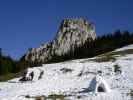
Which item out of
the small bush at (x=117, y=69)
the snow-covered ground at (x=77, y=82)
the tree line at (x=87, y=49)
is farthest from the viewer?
the tree line at (x=87, y=49)

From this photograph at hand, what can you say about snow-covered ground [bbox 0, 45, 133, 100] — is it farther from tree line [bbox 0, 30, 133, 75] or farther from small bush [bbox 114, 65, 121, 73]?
tree line [bbox 0, 30, 133, 75]

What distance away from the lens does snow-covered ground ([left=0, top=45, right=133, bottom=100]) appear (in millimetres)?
42438

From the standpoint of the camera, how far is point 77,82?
57000 mm

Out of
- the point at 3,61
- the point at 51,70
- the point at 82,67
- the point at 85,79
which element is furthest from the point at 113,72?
the point at 3,61

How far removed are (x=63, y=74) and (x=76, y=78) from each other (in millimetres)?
4741

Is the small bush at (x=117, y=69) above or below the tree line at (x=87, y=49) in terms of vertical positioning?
below

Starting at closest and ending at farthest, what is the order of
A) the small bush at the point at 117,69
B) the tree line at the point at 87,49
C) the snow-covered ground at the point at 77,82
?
the snow-covered ground at the point at 77,82 → the small bush at the point at 117,69 → the tree line at the point at 87,49

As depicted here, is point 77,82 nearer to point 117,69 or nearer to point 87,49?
point 117,69

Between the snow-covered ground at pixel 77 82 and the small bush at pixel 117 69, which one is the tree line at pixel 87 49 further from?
the small bush at pixel 117 69

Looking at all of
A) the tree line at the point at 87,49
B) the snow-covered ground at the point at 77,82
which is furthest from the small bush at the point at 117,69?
the tree line at the point at 87,49

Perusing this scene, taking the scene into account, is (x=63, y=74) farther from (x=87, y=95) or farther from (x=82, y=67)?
(x=87, y=95)

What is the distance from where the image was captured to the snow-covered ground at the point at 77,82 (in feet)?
139

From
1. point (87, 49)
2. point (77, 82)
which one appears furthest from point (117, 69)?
point (87, 49)

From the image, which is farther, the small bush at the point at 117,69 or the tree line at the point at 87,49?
the tree line at the point at 87,49
